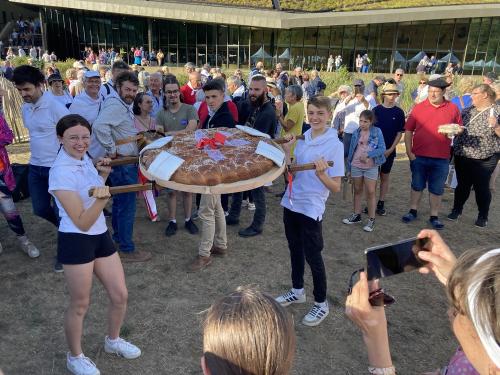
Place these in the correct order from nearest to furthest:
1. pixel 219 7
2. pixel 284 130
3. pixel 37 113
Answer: pixel 37 113 < pixel 284 130 < pixel 219 7

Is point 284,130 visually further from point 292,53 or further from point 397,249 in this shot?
point 292,53

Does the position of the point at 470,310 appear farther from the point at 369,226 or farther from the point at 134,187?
the point at 369,226

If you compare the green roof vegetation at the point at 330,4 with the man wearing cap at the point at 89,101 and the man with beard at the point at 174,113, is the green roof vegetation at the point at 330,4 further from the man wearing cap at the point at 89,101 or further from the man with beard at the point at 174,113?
the man with beard at the point at 174,113

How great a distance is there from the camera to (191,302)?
4164 millimetres

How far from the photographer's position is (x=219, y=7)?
26.9 meters

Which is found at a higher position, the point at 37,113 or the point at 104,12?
the point at 104,12

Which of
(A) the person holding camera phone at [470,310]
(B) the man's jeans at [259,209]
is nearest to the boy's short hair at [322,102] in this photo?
(B) the man's jeans at [259,209]

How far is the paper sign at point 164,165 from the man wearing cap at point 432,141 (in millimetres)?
4026

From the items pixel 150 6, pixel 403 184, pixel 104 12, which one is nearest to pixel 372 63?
pixel 150 6

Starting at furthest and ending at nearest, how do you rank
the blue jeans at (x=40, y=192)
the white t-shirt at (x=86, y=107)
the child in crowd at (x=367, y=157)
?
the child in crowd at (x=367, y=157), the white t-shirt at (x=86, y=107), the blue jeans at (x=40, y=192)

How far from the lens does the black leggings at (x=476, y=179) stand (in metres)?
5.85

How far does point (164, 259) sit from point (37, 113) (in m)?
2.21

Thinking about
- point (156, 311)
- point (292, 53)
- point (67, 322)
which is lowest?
point (156, 311)

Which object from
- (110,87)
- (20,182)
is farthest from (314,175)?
(20,182)
